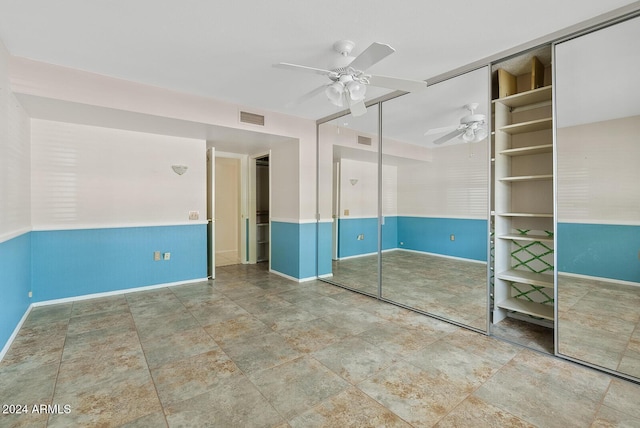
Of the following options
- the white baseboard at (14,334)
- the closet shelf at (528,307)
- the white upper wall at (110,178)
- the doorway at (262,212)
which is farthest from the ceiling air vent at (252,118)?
the closet shelf at (528,307)

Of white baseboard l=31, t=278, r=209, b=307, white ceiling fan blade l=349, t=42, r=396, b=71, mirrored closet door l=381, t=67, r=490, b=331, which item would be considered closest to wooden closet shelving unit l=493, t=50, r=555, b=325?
mirrored closet door l=381, t=67, r=490, b=331

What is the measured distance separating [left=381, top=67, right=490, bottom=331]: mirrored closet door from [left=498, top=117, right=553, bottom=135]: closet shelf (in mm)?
239

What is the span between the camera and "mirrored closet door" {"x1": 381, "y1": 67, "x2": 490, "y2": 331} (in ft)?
11.1

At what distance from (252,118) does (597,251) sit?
4.20 metres

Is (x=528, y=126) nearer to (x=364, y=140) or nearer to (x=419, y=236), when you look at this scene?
(x=419, y=236)

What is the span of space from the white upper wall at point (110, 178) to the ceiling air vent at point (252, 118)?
43.6 inches

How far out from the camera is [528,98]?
281 centimetres

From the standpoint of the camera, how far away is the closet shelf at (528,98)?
265cm

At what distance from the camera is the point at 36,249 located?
142 inches

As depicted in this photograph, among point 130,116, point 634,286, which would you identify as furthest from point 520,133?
point 130,116

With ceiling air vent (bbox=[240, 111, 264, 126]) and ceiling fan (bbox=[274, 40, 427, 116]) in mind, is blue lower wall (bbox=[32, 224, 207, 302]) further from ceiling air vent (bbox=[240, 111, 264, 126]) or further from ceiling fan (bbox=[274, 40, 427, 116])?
ceiling fan (bbox=[274, 40, 427, 116])

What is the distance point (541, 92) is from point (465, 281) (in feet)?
8.50

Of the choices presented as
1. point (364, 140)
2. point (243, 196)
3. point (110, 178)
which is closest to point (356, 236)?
point (364, 140)

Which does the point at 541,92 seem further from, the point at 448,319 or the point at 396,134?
the point at 448,319
